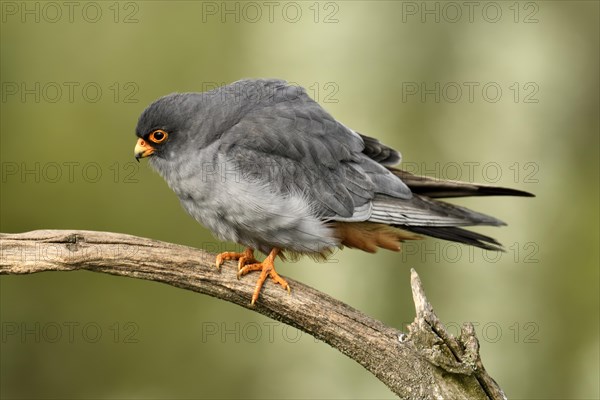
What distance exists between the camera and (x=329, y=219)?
475 cm

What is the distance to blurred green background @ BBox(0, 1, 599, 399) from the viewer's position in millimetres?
6750

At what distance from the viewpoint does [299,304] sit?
4.34m

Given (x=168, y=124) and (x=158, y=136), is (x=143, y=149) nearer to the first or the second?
(x=158, y=136)

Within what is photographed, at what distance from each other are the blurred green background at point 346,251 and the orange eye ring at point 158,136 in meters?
2.08

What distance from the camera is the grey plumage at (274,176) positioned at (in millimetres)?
4527

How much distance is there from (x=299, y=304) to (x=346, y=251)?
289 cm

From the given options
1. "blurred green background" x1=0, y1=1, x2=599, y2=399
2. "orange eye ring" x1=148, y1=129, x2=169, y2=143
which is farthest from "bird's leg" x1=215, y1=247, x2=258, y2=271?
"blurred green background" x1=0, y1=1, x2=599, y2=399

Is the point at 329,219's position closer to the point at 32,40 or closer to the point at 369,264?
the point at 369,264

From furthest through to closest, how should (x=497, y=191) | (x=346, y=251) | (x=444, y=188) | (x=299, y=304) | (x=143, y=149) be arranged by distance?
(x=346, y=251), (x=444, y=188), (x=497, y=191), (x=143, y=149), (x=299, y=304)

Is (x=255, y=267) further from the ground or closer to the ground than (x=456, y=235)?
closer to the ground

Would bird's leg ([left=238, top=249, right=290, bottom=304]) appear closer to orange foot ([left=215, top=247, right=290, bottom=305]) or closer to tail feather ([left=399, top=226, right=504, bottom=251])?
orange foot ([left=215, top=247, right=290, bottom=305])

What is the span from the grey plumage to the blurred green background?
203 cm

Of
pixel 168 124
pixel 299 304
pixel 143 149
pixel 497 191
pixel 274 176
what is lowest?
pixel 299 304

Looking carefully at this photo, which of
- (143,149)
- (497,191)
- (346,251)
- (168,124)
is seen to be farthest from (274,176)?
(346,251)
